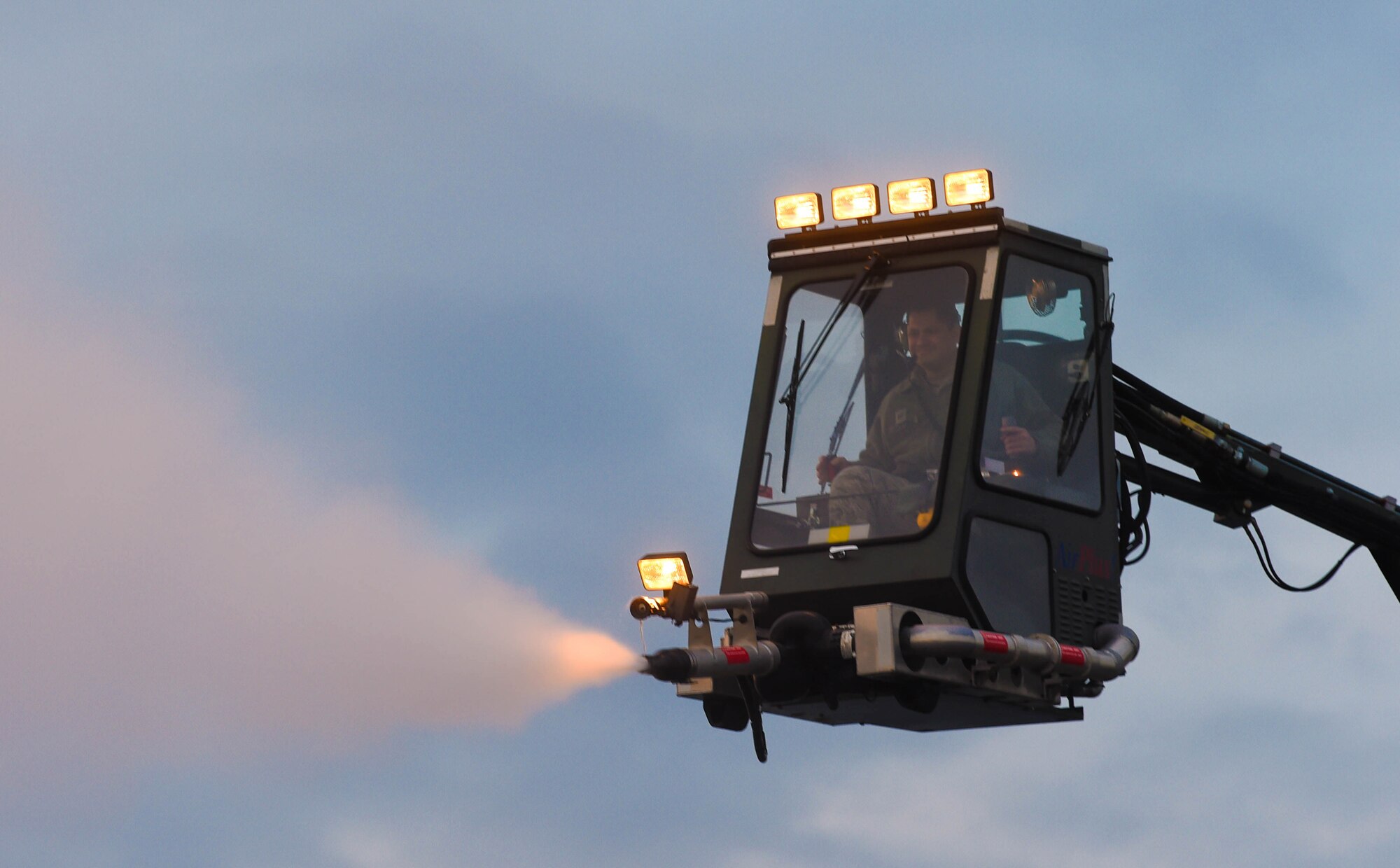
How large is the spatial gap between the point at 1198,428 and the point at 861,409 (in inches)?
121

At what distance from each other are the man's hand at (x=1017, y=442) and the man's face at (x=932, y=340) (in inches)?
19.1

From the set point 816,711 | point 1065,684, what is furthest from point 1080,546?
point 816,711

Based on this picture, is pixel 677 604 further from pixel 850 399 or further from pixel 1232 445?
pixel 1232 445

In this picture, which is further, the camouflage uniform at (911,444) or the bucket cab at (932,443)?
the camouflage uniform at (911,444)

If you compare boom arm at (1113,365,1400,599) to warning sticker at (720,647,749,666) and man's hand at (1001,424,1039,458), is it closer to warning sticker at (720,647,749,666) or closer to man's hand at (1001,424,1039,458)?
man's hand at (1001,424,1039,458)

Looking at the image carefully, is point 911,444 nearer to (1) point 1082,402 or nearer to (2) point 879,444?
(2) point 879,444

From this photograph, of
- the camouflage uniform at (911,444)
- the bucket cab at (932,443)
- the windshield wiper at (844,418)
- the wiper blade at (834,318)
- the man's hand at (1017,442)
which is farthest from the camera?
the wiper blade at (834,318)

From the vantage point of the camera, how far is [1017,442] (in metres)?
14.2

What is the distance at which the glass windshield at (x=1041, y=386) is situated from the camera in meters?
14.1

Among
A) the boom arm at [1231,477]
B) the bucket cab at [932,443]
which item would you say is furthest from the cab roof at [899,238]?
the boom arm at [1231,477]

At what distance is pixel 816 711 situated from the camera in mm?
14258

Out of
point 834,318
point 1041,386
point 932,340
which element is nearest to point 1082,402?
point 1041,386

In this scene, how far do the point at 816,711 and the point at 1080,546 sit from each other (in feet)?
5.73

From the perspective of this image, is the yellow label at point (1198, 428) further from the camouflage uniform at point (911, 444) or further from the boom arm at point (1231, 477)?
the camouflage uniform at point (911, 444)
